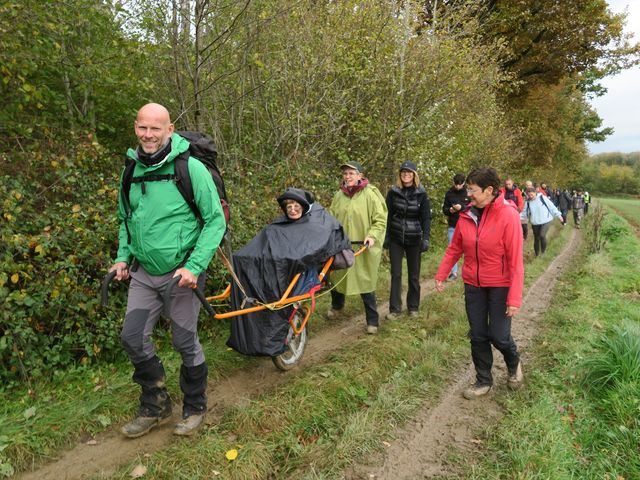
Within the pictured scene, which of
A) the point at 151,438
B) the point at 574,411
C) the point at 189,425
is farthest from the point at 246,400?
the point at 574,411

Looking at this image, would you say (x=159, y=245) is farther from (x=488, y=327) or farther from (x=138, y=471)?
(x=488, y=327)

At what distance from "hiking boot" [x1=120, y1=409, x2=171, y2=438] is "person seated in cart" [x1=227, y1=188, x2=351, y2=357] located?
0.89 metres

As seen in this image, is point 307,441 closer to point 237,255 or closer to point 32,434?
point 237,255

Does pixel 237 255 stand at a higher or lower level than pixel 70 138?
lower

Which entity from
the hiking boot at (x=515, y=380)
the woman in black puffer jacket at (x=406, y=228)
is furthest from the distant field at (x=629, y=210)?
the hiking boot at (x=515, y=380)

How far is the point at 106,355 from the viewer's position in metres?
4.52

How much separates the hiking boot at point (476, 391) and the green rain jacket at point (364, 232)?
1.78 meters

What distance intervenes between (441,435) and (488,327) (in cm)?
114

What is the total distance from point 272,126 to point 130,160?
5.61 meters

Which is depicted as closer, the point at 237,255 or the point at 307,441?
the point at 307,441

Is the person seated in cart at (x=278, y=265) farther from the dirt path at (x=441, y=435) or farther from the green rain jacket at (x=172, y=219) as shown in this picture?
the dirt path at (x=441, y=435)

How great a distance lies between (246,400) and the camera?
385cm

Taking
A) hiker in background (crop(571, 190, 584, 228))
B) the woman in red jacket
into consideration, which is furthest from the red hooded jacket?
hiker in background (crop(571, 190, 584, 228))

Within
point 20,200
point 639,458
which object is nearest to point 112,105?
point 20,200
